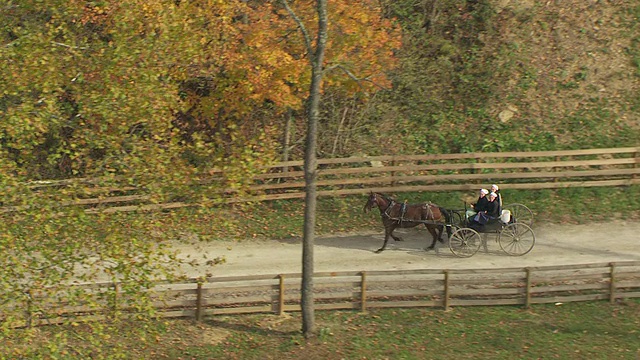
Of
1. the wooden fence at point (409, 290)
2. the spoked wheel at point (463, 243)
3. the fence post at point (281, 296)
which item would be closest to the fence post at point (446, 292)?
the wooden fence at point (409, 290)

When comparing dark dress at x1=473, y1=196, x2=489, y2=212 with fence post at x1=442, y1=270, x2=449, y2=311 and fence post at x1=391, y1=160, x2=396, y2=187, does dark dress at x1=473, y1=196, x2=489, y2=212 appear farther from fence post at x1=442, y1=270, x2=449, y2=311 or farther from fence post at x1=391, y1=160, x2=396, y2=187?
fence post at x1=391, y1=160, x2=396, y2=187

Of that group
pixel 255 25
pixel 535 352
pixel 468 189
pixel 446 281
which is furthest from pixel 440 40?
pixel 535 352

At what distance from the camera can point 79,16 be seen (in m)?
22.6

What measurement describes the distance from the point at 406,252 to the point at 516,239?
9.57ft

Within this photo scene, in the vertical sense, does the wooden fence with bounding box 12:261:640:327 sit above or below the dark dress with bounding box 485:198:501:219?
below

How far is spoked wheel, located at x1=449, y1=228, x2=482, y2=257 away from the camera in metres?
21.1

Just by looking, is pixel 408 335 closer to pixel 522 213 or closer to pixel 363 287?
pixel 363 287

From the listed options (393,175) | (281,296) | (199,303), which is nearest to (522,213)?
(393,175)

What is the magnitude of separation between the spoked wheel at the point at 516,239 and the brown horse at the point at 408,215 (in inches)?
57.4

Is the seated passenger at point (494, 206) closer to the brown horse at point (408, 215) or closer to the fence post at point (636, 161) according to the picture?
the brown horse at point (408, 215)

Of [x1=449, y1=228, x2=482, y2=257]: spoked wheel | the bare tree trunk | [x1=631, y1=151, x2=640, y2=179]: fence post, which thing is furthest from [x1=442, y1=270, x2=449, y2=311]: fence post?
[x1=631, y1=151, x2=640, y2=179]: fence post

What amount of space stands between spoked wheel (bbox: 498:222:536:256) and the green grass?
7.60ft

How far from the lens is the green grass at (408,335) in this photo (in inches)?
691

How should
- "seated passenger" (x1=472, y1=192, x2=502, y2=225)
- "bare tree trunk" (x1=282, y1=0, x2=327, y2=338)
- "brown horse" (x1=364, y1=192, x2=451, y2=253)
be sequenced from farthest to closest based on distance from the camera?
1. "brown horse" (x1=364, y1=192, x2=451, y2=253)
2. "seated passenger" (x1=472, y1=192, x2=502, y2=225)
3. "bare tree trunk" (x1=282, y1=0, x2=327, y2=338)
